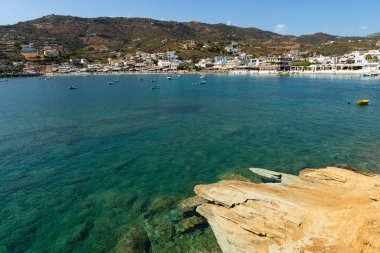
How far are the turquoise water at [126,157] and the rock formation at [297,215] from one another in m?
5.87

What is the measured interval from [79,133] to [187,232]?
28.8 meters

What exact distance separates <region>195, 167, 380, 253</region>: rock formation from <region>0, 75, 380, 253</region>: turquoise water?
5.87 meters

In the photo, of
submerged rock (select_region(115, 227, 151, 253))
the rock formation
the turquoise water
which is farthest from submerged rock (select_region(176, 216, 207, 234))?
the turquoise water

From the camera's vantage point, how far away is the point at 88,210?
18.8 m

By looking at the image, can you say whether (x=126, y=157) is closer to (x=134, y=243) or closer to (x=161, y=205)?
(x=161, y=205)

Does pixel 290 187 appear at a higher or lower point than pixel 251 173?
higher

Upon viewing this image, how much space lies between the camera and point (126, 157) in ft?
94.6

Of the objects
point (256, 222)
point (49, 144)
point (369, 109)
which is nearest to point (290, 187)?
point (256, 222)

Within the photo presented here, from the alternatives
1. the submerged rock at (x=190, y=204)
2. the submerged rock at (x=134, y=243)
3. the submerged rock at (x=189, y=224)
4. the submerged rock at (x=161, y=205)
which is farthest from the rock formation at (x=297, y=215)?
the submerged rock at (x=134, y=243)

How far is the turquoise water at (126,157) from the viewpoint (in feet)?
57.0

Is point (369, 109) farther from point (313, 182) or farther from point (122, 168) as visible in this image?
point (122, 168)

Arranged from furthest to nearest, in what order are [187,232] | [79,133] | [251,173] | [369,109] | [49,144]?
1. [369,109]
2. [79,133]
3. [49,144]
4. [251,173]
5. [187,232]

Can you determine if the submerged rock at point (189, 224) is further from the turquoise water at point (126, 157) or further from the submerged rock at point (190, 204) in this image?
the turquoise water at point (126, 157)

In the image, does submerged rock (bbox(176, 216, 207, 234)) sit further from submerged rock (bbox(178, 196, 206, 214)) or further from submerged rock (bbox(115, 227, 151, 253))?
submerged rock (bbox(115, 227, 151, 253))
